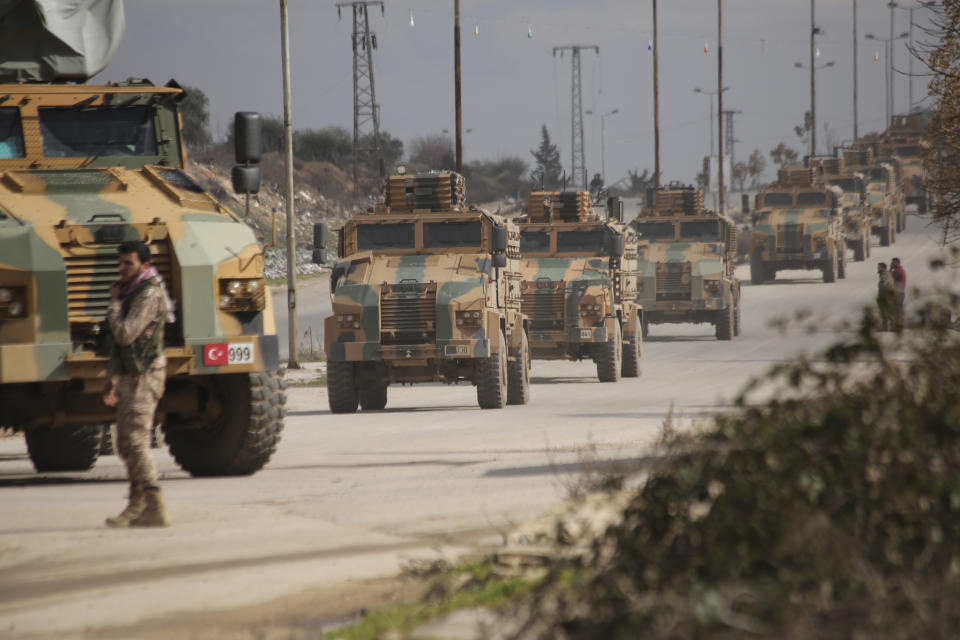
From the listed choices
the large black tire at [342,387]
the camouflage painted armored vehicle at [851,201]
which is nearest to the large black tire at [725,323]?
the camouflage painted armored vehicle at [851,201]

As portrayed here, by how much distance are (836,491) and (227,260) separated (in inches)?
227

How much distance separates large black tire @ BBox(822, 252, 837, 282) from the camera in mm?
38900

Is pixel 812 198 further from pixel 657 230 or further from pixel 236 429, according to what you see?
pixel 236 429

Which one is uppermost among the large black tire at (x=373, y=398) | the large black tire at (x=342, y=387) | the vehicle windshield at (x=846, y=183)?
the vehicle windshield at (x=846, y=183)

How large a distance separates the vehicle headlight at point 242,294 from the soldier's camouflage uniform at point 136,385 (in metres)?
1.43

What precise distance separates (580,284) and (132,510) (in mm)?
13345

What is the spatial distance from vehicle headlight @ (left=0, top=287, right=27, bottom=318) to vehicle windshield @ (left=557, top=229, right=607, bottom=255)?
44.1 ft

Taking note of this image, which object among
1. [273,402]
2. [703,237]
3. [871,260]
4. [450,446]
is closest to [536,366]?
[703,237]

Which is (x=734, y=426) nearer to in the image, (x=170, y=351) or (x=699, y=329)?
(x=170, y=351)

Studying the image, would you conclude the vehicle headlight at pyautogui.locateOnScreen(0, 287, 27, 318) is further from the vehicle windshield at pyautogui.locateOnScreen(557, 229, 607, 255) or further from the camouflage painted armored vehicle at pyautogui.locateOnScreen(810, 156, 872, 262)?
the camouflage painted armored vehicle at pyautogui.locateOnScreen(810, 156, 872, 262)

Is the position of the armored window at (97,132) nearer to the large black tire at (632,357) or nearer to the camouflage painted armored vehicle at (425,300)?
the camouflage painted armored vehicle at (425,300)

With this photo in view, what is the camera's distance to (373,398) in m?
18.2

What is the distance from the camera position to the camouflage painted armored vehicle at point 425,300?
53.2 ft

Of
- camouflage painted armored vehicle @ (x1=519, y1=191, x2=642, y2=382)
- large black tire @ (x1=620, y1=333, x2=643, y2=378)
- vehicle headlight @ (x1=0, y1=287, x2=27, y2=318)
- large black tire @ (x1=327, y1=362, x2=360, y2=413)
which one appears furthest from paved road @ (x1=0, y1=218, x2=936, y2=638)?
large black tire @ (x1=620, y1=333, x2=643, y2=378)
